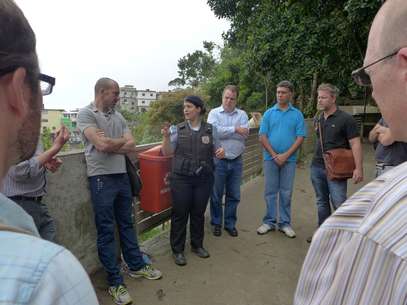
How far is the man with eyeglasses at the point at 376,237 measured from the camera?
0.66m

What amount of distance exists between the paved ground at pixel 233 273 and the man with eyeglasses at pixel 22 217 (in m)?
2.88

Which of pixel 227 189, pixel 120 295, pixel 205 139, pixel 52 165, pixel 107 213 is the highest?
pixel 205 139

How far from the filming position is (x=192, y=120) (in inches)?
164

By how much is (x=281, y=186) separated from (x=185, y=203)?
5.36ft

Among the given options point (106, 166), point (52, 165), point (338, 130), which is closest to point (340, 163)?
point (338, 130)

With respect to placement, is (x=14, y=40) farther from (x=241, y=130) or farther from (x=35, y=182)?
A: (x=241, y=130)

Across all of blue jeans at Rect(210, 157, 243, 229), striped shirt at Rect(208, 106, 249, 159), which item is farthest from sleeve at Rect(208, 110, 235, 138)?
blue jeans at Rect(210, 157, 243, 229)

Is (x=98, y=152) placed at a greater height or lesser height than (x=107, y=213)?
greater

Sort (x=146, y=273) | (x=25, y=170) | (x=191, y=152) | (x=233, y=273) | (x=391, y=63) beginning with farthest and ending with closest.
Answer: (x=191, y=152), (x=233, y=273), (x=146, y=273), (x=25, y=170), (x=391, y=63)

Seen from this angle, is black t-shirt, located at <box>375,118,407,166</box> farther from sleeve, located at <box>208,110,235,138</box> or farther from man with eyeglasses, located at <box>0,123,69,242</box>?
man with eyeglasses, located at <box>0,123,69,242</box>

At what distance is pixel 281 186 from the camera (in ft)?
16.3

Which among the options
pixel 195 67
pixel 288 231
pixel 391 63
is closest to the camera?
pixel 391 63

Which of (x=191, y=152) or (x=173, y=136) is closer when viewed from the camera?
(x=191, y=152)

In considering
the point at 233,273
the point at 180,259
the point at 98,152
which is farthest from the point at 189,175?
the point at 233,273
